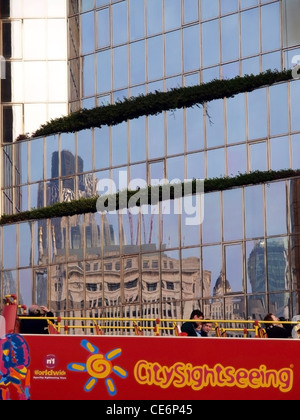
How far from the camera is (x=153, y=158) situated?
146 ft

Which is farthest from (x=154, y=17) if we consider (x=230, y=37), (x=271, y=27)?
(x=271, y=27)

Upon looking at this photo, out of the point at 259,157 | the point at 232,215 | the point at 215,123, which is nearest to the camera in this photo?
the point at 232,215

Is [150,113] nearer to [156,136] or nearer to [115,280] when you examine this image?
[156,136]

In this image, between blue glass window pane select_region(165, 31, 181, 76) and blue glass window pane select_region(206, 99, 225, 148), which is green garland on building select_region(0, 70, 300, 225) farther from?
blue glass window pane select_region(165, 31, 181, 76)

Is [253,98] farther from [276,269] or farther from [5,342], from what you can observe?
[5,342]

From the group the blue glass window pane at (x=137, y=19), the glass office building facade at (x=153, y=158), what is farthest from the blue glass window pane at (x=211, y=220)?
the blue glass window pane at (x=137, y=19)

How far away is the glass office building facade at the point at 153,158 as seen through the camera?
40.3 metres

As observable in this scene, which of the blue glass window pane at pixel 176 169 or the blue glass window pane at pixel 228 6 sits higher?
the blue glass window pane at pixel 228 6

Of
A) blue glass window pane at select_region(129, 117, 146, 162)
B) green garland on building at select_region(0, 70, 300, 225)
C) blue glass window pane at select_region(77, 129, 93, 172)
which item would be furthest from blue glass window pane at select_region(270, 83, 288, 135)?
blue glass window pane at select_region(77, 129, 93, 172)

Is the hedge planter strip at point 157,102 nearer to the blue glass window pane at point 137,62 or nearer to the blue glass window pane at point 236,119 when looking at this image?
the blue glass window pane at point 236,119

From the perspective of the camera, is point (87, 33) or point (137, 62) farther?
point (87, 33)

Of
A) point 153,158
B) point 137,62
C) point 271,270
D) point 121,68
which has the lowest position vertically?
point 271,270

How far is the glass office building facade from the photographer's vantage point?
4031 cm

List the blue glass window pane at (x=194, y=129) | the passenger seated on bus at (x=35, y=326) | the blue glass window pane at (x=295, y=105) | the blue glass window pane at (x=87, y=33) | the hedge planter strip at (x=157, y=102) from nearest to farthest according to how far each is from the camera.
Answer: the passenger seated on bus at (x=35, y=326) < the blue glass window pane at (x=295, y=105) < the hedge planter strip at (x=157, y=102) < the blue glass window pane at (x=194, y=129) < the blue glass window pane at (x=87, y=33)
